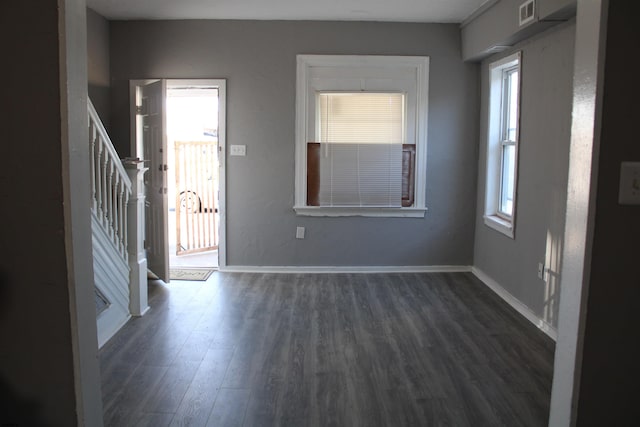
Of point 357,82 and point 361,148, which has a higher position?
point 357,82

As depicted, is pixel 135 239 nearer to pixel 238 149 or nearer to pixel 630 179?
pixel 238 149

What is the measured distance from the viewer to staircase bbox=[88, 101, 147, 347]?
3475mm

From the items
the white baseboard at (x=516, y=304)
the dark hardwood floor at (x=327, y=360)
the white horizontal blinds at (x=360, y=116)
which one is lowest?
the dark hardwood floor at (x=327, y=360)

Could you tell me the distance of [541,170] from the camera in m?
3.93

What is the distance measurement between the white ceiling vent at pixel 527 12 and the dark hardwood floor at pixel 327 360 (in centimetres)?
221

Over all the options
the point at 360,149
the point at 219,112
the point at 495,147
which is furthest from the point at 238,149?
the point at 495,147

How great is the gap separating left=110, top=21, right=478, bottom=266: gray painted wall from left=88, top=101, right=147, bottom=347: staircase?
60.1 inches

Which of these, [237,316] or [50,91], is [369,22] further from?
[50,91]

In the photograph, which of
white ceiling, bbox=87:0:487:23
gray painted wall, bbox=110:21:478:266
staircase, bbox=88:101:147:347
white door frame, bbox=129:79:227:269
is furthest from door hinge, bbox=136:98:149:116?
staircase, bbox=88:101:147:347

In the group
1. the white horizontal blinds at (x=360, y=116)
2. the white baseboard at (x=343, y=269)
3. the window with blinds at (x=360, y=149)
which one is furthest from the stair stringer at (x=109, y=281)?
the white horizontal blinds at (x=360, y=116)

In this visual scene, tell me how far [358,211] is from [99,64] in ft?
9.70

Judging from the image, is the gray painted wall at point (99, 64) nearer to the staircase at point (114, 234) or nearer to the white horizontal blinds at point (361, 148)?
the staircase at point (114, 234)

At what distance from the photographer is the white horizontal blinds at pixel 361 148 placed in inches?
210

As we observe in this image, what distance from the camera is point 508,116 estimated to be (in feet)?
15.9
